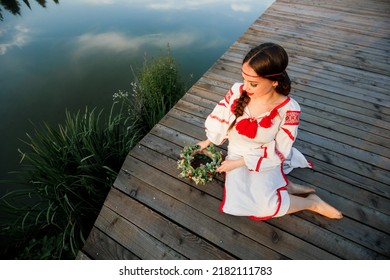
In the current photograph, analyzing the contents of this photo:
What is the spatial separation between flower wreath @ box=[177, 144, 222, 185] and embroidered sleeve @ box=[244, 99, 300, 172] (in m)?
0.27

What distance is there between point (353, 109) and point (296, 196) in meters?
1.38

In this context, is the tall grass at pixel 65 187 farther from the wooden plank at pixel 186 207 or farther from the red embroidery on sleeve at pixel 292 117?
the red embroidery on sleeve at pixel 292 117

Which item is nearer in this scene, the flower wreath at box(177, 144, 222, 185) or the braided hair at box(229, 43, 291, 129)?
the braided hair at box(229, 43, 291, 129)

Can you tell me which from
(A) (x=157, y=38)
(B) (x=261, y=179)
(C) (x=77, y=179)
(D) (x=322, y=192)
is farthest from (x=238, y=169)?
(A) (x=157, y=38)

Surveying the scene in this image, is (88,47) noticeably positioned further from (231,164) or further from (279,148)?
(279,148)

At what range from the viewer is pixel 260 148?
64.7 inches

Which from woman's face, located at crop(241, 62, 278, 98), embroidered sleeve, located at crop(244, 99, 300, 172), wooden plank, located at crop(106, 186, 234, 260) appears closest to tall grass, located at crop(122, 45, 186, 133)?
wooden plank, located at crop(106, 186, 234, 260)

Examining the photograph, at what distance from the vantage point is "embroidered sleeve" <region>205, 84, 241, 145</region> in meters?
1.64

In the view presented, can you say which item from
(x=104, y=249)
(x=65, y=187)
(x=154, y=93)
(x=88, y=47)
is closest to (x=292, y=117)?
(x=104, y=249)

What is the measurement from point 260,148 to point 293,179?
1.68 ft

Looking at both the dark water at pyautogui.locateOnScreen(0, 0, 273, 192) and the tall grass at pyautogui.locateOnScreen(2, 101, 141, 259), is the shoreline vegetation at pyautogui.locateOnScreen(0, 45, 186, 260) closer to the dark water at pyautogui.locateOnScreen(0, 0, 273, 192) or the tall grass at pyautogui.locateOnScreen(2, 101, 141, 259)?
the tall grass at pyautogui.locateOnScreen(2, 101, 141, 259)

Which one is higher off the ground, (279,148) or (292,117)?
(292,117)

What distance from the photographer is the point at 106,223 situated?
1.80 meters

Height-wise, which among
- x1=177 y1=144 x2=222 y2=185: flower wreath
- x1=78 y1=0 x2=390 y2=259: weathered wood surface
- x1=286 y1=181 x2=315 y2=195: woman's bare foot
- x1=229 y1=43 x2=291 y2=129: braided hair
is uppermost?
x1=229 y1=43 x2=291 y2=129: braided hair
